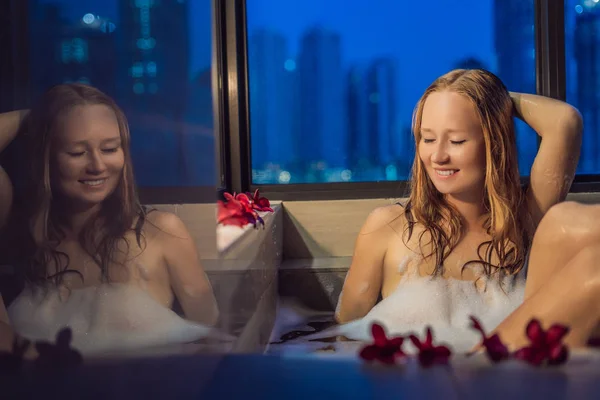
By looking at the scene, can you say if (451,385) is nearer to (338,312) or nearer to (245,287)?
(245,287)

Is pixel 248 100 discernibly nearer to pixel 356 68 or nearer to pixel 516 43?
pixel 356 68


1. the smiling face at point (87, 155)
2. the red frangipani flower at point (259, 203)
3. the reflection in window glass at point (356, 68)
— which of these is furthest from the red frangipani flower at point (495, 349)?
the reflection in window glass at point (356, 68)

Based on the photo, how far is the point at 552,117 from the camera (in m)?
1.58

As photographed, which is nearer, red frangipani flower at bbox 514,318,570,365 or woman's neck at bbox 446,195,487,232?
red frangipani flower at bbox 514,318,570,365

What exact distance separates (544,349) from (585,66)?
2.47 m

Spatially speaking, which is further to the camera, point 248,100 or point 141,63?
point 248,100

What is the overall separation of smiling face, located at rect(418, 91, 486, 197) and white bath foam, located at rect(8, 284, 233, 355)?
126cm

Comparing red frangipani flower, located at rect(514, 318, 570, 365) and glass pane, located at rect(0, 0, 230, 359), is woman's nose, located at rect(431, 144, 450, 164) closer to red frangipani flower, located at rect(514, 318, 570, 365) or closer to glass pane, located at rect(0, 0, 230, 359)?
red frangipani flower, located at rect(514, 318, 570, 365)

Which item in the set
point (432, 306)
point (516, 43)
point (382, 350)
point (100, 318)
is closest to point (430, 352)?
point (382, 350)

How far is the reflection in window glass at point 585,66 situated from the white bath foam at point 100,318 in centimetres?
260

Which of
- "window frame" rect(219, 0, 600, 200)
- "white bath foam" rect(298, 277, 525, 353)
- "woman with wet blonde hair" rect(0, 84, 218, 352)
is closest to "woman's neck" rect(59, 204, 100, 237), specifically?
"woman with wet blonde hair" rect(0, 84, 218, 352)

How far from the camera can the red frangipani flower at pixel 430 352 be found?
0.57 meters

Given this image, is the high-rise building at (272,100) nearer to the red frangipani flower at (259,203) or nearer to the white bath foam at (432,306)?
the red frangipani flower at (259,203)

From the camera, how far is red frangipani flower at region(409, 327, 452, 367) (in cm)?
57
